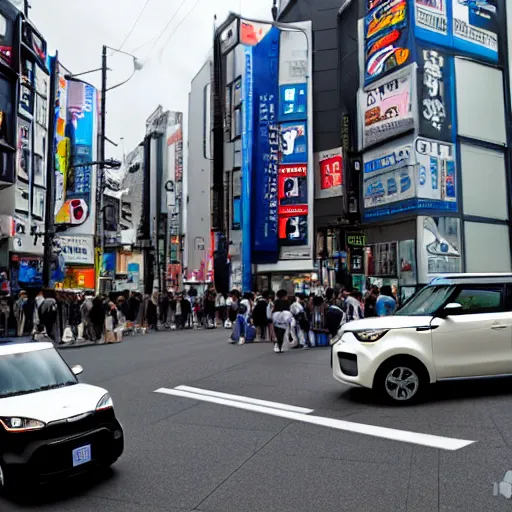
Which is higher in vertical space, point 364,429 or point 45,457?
point 45,457

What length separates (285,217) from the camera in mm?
49500

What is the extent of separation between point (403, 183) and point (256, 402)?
88.8 feet

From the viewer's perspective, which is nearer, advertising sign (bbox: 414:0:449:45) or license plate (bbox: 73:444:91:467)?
license plate (bbox: 73:444:91:467)

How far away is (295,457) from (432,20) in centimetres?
3388

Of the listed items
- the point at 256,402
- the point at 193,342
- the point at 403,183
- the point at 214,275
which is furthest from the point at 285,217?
the point at 256,402

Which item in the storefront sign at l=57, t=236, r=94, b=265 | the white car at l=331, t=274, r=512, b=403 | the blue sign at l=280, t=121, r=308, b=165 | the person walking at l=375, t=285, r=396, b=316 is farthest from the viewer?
the storefront sign at l=57, t=236, r=94, b=265

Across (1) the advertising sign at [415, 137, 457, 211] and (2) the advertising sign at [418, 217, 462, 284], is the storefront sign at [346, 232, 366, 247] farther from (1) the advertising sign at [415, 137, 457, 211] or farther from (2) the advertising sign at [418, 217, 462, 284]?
(1) the advertising sign at [415, 137, 457, 211]

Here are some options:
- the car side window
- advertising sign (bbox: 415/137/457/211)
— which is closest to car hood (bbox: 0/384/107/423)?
the car side window

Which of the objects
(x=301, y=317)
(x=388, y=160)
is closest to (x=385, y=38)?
(x=388, y=160)

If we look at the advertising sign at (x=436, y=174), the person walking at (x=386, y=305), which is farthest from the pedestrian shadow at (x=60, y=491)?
the advertising sign at (x=436, y=174)

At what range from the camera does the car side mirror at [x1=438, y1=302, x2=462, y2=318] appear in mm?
8562

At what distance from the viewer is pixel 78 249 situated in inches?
2045

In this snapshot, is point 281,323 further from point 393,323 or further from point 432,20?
point 432,20

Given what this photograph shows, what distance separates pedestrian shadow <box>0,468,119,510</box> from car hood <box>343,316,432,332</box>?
14.0ft
